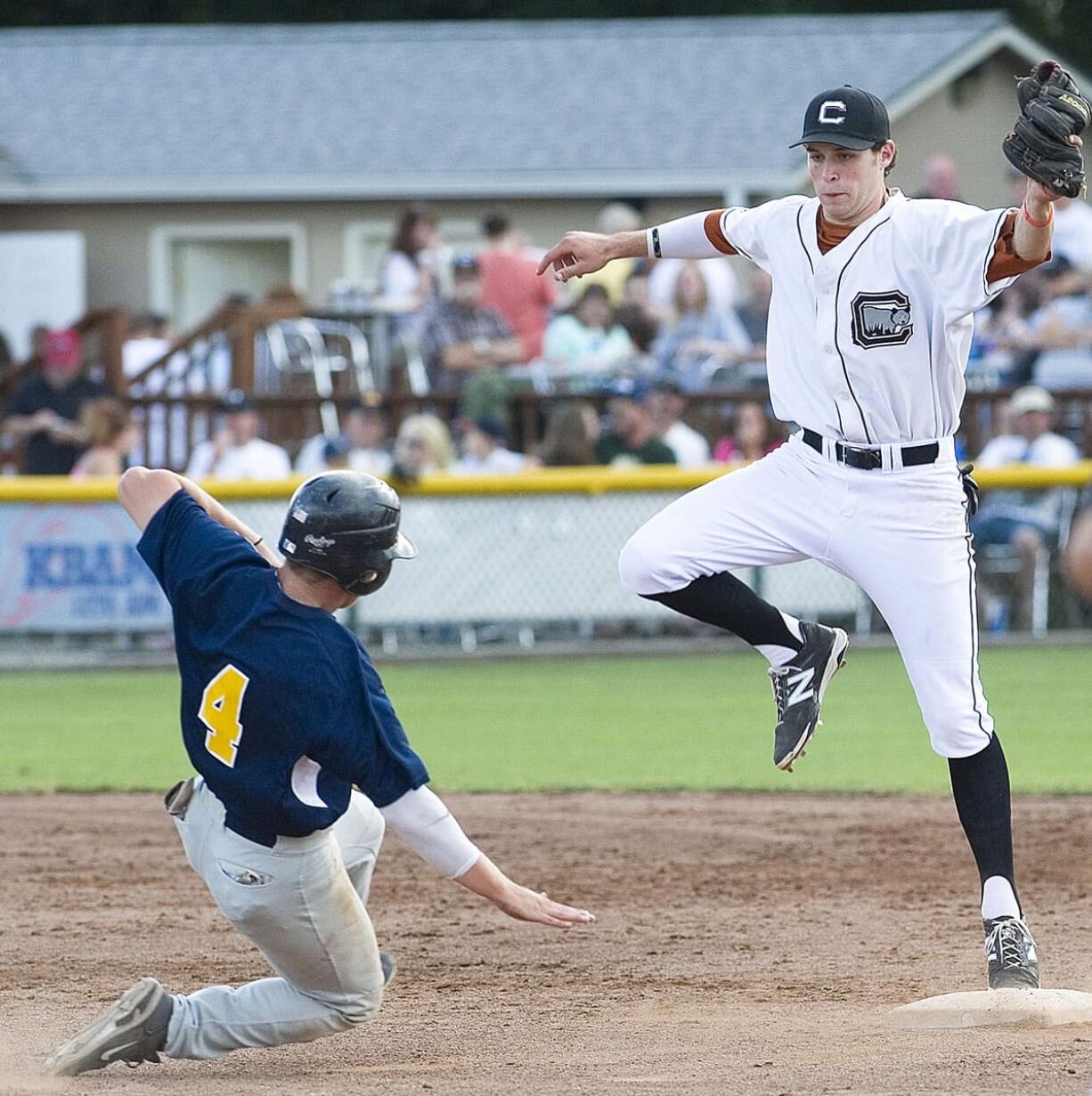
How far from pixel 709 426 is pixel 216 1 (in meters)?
20.9

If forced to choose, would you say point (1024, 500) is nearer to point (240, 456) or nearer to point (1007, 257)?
point (240, 456)

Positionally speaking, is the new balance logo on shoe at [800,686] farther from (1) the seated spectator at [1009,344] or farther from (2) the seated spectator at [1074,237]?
(2) the seated spectator at [1074,237]

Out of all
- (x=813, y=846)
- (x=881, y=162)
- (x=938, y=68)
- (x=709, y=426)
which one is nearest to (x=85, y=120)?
(x=938, y=68)

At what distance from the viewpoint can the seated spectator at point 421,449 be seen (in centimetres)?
1383

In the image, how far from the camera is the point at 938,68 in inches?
863

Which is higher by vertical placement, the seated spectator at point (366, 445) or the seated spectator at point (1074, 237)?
the seated spectator at point (1074, 237)

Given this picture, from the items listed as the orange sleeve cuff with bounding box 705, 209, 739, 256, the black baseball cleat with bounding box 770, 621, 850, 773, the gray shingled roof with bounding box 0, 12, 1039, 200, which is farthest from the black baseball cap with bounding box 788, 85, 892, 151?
the gray shingled roof with bounding box 0, 12, 1039, 200

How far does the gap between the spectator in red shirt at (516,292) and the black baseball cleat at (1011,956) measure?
34.6 feet

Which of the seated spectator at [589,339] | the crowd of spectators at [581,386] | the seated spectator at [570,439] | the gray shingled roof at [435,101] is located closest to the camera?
the crowd of spectators at [581,386]

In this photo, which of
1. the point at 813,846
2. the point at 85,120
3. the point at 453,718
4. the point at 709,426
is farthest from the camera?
the point at 85,120

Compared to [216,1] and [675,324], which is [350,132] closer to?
[675,324]

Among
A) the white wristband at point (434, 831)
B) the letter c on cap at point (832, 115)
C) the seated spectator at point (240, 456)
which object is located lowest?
the white wristband at point (434, 831)

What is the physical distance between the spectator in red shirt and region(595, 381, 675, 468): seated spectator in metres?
1.54

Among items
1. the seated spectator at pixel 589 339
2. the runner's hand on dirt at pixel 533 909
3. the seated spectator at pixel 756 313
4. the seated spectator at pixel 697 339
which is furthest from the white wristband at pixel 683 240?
the seated spectator at pixel 756 313
